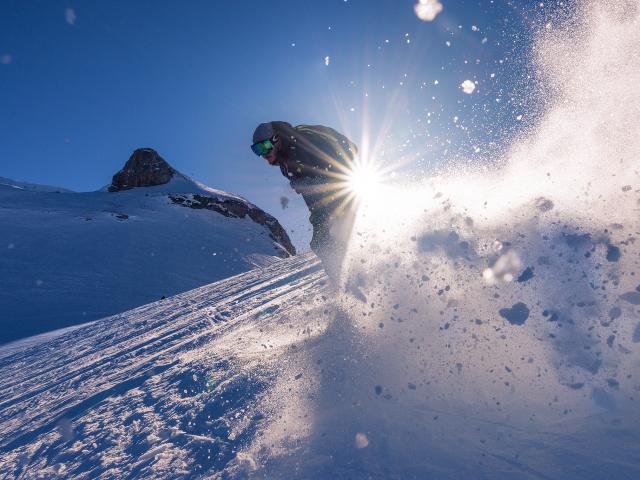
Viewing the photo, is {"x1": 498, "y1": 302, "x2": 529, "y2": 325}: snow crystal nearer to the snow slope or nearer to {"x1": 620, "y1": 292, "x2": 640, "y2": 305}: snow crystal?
the snow slope

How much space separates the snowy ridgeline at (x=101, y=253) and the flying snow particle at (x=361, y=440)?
12489 mm

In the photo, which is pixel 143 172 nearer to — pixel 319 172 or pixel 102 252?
pixel 102 252

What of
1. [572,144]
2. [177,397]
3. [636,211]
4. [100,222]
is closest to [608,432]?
[636,211]

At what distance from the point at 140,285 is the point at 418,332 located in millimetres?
16053

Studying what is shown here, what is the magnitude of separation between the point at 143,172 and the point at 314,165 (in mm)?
44777

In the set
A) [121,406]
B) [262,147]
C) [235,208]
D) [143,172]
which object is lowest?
[121,406]

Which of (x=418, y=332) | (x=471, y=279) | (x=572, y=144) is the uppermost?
(x=572, y=144)

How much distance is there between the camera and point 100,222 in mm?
22781

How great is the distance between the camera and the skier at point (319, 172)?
17.7 feet

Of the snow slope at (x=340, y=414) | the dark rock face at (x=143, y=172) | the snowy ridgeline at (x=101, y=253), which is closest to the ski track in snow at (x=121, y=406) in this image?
the snow slope at (x=340, y=414)

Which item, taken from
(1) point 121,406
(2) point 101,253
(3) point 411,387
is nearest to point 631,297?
(3) point 411,387

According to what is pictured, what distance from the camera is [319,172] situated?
5.56 m

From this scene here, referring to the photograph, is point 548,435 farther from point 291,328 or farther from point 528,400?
point 291,328

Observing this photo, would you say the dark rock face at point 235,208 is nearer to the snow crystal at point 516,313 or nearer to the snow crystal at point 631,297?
the snow crystal at point 516,313
